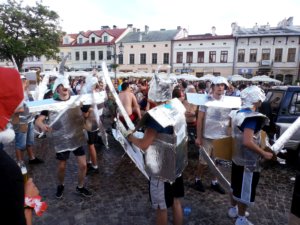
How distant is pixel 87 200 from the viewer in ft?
13.0

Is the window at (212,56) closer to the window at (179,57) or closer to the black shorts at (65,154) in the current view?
the window at (179,57)

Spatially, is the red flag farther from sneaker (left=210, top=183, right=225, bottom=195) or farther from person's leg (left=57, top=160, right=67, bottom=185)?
sneaker (left=210, top=183, right=225, bottom=195)

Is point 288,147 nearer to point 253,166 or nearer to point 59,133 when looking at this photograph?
point 253,166

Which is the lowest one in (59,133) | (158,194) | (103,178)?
(103,178)

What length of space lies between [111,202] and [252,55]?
36797mm

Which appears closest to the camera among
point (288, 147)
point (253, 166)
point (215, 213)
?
point (253, 166)

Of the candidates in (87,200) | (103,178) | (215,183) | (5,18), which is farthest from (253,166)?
(5,18)

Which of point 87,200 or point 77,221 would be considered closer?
point 77,221

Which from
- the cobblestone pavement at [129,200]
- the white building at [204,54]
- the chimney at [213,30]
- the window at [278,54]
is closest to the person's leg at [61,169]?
the cobblestone pavement at [129,200]

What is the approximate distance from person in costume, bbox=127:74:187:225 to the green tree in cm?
2791

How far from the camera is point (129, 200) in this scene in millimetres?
3977

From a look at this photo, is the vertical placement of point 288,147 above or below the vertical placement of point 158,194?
below

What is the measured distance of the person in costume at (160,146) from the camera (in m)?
2.48

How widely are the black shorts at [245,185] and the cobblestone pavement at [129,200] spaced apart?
1.94 feet
